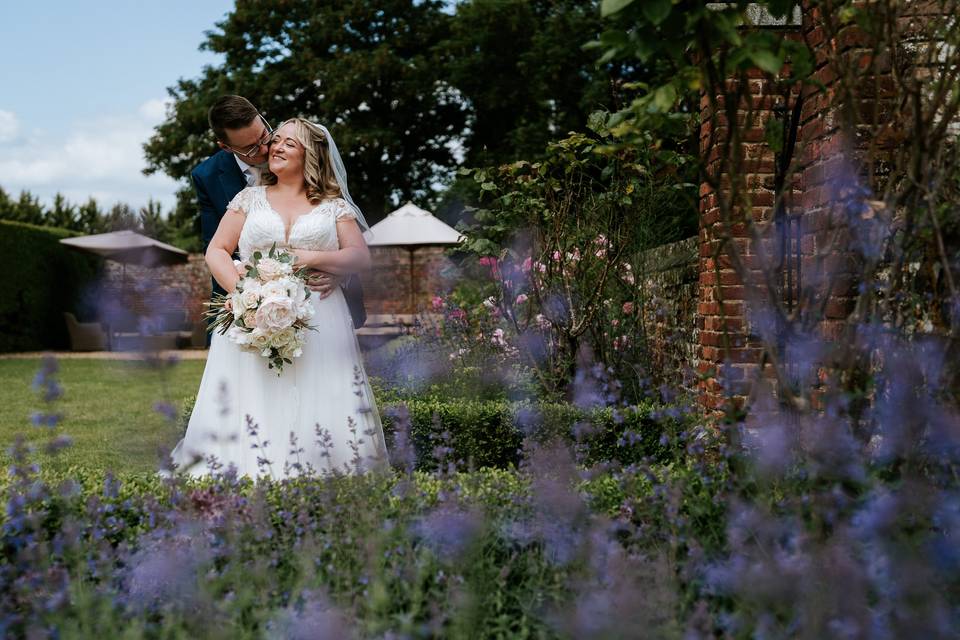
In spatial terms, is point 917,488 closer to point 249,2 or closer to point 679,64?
point 679,64

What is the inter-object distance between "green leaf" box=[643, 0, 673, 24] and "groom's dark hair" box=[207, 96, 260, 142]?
→ 2.85 metres

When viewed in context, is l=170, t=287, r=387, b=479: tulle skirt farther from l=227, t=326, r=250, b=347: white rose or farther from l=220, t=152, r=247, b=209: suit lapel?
l=220, t=152, r=247, b=209: suit lapel

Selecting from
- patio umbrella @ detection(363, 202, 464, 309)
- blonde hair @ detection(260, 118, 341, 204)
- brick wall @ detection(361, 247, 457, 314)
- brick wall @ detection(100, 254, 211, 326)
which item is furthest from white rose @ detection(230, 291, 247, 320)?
brick wall @ detection(100, 254, 211, 326)

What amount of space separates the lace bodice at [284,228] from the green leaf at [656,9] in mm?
2323

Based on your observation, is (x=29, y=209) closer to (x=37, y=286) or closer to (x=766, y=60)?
(x=37, y=286)

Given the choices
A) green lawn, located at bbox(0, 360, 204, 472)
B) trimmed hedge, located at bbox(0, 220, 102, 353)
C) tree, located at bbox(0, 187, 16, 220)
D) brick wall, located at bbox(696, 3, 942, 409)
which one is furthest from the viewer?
tree, located at bbox(0, 187, 16, 220)

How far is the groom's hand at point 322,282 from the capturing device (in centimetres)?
412

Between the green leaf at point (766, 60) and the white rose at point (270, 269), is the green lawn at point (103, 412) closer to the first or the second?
the white rose at point (270, 269)

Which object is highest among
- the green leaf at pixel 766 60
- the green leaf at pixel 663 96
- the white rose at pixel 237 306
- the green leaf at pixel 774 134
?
the green leaf at pixel 766 60

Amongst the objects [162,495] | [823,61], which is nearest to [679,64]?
[823,61]

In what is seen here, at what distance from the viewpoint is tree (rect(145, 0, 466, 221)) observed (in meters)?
22.7

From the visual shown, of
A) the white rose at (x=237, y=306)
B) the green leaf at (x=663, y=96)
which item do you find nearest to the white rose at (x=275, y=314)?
the white rose at (x=237, y=306)

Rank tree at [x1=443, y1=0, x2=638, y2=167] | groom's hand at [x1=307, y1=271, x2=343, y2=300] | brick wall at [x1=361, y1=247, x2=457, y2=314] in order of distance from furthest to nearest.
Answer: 1. brick wall at [x1=361, y1=247, x2=457, y2=314]
2. tree at [x1=443, y1=0, x2=638, y2=167]
3. groom's hand at [x1=307, y1=271, x2=343, y2=300]

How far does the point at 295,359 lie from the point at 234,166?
4.43 feet
